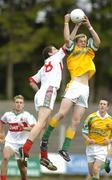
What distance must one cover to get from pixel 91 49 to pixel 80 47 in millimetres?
234

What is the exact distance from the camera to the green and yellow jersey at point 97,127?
16.3 m

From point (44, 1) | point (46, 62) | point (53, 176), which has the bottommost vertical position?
point (53, 176)

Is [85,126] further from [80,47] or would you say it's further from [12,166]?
[12,166]

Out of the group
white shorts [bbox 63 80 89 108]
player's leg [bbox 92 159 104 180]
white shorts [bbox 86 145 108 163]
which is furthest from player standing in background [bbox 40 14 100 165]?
white shorts [bbox 86 145 108 163]

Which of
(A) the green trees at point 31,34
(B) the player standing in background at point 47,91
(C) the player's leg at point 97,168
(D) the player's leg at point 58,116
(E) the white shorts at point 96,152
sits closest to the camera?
(B) the player standing in background at point 47,91

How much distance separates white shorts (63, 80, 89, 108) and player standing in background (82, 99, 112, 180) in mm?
2058

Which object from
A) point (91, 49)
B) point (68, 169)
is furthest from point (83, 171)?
point (91, 49)

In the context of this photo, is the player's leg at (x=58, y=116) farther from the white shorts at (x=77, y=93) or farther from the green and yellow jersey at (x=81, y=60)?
the green and yellow jersey at (x=81, y=60)

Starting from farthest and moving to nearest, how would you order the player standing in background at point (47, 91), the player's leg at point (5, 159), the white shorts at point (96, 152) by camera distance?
the white shorts at point (96, 152), the player's leg at point (5, 159), the player standing in background at point (47, 91)

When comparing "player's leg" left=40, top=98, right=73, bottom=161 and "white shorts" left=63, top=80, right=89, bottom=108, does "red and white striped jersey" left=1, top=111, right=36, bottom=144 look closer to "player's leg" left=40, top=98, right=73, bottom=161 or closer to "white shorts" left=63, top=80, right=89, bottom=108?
"player's leg" left=40, top=98, right=73, bottom=161

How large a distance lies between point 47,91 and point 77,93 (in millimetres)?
629

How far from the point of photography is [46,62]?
14.1 metres

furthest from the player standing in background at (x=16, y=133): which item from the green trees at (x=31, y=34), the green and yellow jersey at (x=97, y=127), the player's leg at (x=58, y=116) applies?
the green trees at (x=31, y=34)

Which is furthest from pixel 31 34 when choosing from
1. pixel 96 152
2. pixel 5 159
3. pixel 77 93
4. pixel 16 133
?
pixel 77 93
